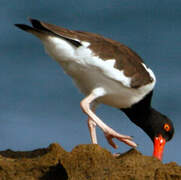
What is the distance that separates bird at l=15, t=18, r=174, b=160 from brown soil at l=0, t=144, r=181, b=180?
2.27 meters

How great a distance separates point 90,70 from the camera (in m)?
7.90

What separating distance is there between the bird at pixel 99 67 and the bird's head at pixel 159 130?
773mm

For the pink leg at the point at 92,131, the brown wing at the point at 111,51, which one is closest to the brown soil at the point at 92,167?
the brown wing at the point at 111,51

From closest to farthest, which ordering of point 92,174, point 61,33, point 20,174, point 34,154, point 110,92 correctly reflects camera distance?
point 92,174
point 20,174
point 34,154
point 61,33
point 110,92

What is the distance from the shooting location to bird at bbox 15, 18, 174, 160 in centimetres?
780

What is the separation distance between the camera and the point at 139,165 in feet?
18.0

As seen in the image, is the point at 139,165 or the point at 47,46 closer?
the point at 139,165

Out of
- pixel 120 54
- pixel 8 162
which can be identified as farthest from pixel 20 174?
pixel 120 54

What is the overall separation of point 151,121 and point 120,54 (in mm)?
2390

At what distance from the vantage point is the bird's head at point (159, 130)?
31.6 feet

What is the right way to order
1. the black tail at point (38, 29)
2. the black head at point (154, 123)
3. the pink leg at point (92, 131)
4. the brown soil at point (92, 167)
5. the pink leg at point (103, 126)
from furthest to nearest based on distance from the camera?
the black head at point (154, 123)
the pink leg at point (92, 131)
the pink leg at point (103, 126)
the black tail at point (38, 29)
the brown soil at point (92, 167)

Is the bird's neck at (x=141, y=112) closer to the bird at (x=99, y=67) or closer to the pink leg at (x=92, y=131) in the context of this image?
the bird at (x=99, y=67)

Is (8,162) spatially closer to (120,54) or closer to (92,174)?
(92,174)

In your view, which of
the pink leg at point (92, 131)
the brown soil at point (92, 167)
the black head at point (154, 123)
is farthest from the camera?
the black head at point (154, 123)
